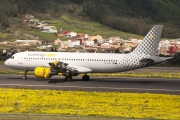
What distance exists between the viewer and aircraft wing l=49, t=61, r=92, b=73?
→ 188ft

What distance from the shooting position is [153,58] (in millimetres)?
57125

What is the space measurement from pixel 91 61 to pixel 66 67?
400 cm

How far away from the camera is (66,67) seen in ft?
191

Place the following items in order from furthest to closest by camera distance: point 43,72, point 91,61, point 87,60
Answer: point 87,60 < point 91,61 < point 43,72

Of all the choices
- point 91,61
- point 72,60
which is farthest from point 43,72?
point 91,61

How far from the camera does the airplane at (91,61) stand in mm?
57156

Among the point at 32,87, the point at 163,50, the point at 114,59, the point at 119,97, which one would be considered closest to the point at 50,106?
the point at 119,97

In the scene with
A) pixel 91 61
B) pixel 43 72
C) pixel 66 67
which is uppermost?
pixel 91 61

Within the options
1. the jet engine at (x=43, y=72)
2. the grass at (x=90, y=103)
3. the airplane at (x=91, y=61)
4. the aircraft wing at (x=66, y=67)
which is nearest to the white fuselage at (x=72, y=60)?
the airplane at (x=91, y=61)

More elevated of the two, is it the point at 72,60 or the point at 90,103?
the point at 72,60

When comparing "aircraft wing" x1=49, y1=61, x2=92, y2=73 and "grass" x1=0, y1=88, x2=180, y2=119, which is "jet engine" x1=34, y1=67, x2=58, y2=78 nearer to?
"aircraft wing" x1=49, y1=61, x2=92, y2=73

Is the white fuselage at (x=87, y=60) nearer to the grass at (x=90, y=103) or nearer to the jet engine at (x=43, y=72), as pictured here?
the jet engine at (x=43, y=72)

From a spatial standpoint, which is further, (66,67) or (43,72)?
(66,67)

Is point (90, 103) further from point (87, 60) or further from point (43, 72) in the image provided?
point (87, 60)
